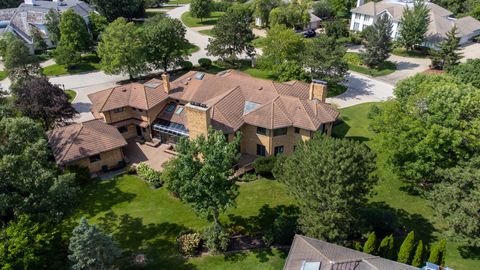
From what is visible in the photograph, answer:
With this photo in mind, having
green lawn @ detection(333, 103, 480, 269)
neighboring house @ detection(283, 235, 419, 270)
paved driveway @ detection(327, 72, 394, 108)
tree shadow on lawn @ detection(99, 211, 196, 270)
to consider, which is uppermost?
neighboring house @ detection(283, 235, 419, 270)

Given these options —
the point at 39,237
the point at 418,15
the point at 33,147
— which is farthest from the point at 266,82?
the point at 418,15

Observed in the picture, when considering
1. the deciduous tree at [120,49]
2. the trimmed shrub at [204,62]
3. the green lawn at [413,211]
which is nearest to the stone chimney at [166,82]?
the deciduous tree at [120,49]

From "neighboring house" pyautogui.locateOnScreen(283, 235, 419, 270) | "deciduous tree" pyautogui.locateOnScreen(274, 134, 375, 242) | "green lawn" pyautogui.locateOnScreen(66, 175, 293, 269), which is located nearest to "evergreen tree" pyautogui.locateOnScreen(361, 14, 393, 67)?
"green lawn" pyautogui.locateOnScreen(66, 175, 293, 269)

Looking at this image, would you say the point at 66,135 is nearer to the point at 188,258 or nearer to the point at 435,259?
the point at 188,258

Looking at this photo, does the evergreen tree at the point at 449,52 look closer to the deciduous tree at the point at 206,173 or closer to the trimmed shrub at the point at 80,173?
the deciduous tree at the point at 206,173

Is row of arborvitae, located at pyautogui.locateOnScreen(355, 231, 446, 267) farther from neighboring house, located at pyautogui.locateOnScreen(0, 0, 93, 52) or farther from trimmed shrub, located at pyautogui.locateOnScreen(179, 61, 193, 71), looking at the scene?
neighboring house, located at pyautogui.locateOnScreen(0, 0, 93, 52)
